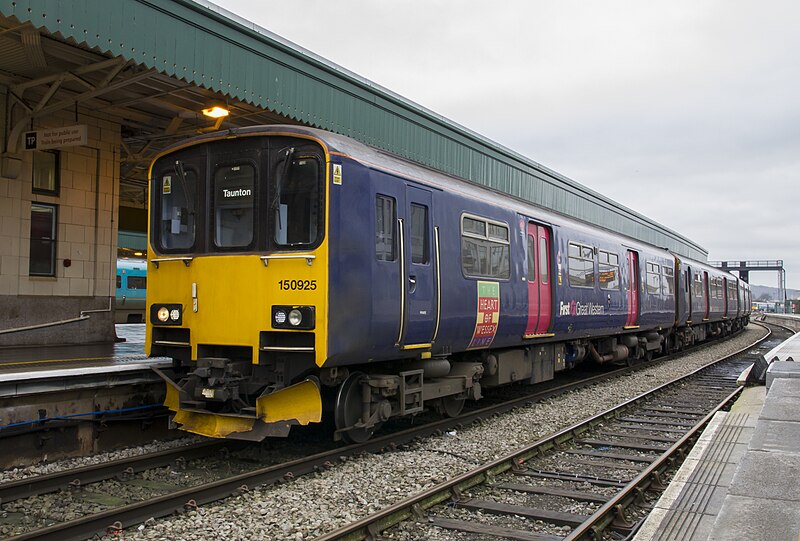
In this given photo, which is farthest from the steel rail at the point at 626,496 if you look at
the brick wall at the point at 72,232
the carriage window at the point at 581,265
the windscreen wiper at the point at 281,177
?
the brick wall at the point at 72,232

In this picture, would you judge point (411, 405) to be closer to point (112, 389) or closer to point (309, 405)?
point (309, 405)

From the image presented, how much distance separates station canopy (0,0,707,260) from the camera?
838 cm

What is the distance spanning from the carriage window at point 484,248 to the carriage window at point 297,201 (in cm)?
272

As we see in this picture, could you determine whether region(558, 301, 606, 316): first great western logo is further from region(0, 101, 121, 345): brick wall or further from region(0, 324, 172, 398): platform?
region(0, 101, 121, 345): brick wall

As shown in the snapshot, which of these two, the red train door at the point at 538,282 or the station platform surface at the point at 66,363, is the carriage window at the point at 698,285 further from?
the station platform surface at the point at 66,363

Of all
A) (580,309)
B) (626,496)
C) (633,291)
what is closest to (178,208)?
(626,496)

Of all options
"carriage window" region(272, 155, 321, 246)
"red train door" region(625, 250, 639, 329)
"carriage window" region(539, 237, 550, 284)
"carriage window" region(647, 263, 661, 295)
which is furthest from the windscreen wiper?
"carriage window" region(647, 263, 661, 295)

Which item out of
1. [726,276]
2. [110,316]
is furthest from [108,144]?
[726,276]

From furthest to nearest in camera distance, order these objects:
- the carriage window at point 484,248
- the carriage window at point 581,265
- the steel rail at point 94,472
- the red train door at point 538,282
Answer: the carriage window at point 581,265 < the red train door at point 538,282 < the carriage window at point 484,248 < the steel rail at point 94,472

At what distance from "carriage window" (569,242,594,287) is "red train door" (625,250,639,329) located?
9.04ft

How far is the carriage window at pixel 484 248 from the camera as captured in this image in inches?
349

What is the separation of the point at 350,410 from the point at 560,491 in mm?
2267

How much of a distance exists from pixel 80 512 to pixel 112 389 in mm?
2323

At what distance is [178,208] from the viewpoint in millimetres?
7547
